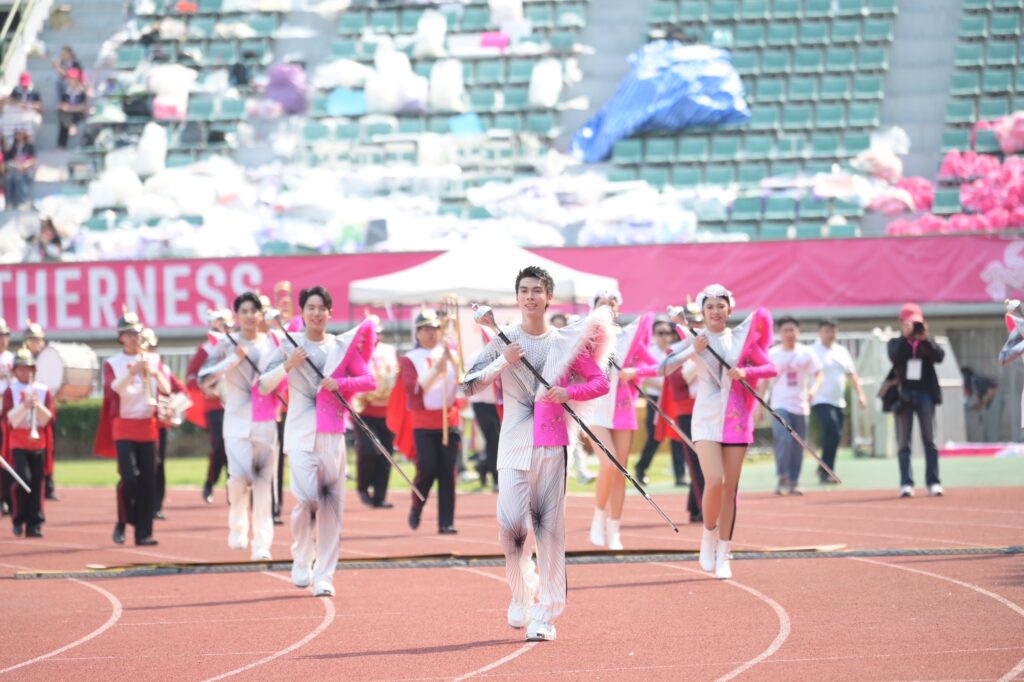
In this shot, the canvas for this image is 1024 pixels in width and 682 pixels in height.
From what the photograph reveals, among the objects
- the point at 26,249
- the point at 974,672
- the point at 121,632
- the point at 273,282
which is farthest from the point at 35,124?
the point at 974,672

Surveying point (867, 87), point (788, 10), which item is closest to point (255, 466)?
point (867, 87)

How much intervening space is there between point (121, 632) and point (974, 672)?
4.81 m

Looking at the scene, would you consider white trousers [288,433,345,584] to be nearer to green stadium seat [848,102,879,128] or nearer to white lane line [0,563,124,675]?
white lane line [0,563,124,675]

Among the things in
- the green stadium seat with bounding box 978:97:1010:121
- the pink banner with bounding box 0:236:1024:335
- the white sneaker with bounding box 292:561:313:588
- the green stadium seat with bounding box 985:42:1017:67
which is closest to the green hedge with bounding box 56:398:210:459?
the pink banner with bounding box 0:236:1024:335

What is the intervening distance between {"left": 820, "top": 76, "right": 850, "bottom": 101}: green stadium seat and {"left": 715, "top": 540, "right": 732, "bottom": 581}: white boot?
880 inches

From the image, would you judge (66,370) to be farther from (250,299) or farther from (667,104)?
(667,104)

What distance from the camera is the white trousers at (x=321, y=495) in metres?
11.5

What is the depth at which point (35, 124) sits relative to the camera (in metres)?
35.7

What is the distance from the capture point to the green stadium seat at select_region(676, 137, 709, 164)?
32250mm

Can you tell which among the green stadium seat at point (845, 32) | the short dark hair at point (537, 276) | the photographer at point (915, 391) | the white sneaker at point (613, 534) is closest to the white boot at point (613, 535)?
the white sneaker at point (613, 534)

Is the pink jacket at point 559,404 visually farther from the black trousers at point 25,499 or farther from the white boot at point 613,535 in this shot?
the black trousers at point 25,499

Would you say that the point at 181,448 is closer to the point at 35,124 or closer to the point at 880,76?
the point at 35,124

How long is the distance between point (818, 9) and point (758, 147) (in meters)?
4.02

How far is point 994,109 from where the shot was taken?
3198cm
